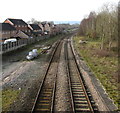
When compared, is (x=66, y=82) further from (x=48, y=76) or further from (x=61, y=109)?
(x=61, y=109)

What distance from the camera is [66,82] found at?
1187 centimetres

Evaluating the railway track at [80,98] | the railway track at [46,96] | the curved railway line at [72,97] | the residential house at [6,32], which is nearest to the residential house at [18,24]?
the residential house at [6,32]

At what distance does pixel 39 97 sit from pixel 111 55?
626 inches

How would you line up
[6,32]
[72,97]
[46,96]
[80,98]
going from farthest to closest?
1. [6,32]
2. [46,96]
3. [80,98]
4. [72,97]

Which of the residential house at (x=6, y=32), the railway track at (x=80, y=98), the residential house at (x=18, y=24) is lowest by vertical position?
the railway track at (x=80, y=98)

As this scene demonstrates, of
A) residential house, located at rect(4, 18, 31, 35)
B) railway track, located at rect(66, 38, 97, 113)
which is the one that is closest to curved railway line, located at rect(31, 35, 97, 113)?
railway track, located at rect(66, 38, 97, 113)

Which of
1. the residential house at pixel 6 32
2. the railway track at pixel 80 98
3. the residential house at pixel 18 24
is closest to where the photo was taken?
the railway track at pixel 80 98

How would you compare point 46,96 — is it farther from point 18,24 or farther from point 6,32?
point 18,24

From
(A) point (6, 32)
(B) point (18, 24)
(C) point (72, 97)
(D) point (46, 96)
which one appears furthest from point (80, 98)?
(B) point (18, 24)

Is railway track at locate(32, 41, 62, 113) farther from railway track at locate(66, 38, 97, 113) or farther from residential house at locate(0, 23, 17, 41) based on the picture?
residential house at locate(0, 23, 17, 41)

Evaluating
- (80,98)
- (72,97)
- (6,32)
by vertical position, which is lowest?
(80,98)

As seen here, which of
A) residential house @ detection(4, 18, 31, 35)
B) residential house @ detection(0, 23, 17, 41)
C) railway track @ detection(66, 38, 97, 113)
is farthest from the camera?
residential house @ detection(4, 18, 31, 35)

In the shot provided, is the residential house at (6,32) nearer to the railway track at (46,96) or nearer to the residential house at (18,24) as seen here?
the residential house at (18,24)

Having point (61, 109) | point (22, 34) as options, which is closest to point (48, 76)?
point (61, 109)
